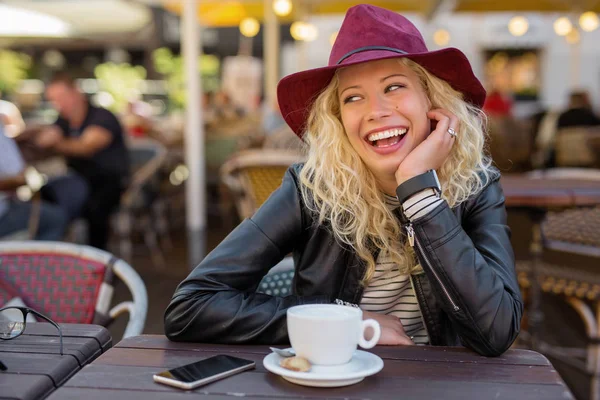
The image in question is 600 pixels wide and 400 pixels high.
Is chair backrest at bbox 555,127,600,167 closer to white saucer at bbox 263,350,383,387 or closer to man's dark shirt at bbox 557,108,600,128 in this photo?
man's dark shirt at bbox 557,108,600,128

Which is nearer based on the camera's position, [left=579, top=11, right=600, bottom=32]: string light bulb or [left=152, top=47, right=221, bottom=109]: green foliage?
[left=579, top=11, right=600, bottom=32]: string light bulb

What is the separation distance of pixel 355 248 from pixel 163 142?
23.9ft

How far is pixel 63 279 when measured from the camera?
6.86 feet

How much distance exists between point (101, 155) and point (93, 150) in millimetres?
73

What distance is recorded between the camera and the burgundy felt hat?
162 centimetres

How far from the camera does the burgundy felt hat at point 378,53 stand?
1621mm

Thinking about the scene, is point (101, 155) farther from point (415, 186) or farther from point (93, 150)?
point (415, 186)

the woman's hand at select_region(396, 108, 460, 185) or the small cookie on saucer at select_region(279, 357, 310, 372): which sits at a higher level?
the woman's hand at select_region(396, 108, 460, 185)

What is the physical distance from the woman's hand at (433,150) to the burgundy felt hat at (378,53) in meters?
0.10

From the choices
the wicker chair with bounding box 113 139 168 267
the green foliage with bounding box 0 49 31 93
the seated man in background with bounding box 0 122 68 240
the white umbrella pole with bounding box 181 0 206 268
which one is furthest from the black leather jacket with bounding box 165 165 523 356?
the green foliage with bounding box 0 49 31 93

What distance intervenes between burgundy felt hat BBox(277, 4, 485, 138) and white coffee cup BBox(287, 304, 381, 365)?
629 millimetres

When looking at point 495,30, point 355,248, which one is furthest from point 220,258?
point 495,30

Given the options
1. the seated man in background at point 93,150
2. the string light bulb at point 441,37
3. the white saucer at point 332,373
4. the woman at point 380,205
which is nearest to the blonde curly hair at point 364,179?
the woman at point 380,205

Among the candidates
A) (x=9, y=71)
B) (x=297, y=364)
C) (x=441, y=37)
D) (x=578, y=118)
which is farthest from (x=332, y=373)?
(x=441, y=37)
